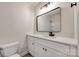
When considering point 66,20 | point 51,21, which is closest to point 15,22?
point 51,21

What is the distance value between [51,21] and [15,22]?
39.0 inches

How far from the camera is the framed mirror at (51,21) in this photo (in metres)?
1.54

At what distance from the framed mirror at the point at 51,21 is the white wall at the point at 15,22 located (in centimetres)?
47

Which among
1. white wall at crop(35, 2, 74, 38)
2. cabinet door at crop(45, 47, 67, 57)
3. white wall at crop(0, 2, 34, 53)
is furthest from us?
white wall at crop(0, 2, 34, 53)

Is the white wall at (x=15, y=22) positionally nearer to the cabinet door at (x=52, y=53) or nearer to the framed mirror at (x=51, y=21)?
the framed mirror at (x=51, y=21)

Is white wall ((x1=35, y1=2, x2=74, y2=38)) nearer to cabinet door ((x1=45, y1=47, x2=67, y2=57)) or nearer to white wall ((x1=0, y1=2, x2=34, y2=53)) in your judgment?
cabinet door ((x1=45, y1=47, x2=67, y2=57))

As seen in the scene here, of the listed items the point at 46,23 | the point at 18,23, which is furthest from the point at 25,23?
the point at 46,23

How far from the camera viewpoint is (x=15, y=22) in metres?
2.12

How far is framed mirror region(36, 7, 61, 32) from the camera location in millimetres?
1545

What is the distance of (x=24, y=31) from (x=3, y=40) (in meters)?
0.64

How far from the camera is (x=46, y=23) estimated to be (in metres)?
1.96

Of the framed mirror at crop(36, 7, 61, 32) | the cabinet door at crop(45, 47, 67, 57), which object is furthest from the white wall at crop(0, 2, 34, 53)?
the cabinet door at crop(45, 47, 67, 57)

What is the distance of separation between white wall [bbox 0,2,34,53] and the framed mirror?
470mm

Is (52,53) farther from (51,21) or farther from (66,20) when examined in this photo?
(51,21)
